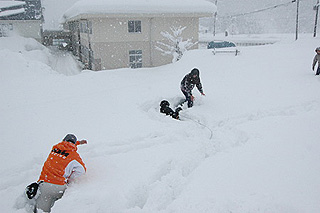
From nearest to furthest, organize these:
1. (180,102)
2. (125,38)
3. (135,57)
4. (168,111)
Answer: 1. (168,111)
2. (180,102)
3. (125,38)
4. (135,57)

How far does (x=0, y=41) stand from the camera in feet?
63.1

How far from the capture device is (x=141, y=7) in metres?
15.5

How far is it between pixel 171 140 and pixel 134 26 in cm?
1303

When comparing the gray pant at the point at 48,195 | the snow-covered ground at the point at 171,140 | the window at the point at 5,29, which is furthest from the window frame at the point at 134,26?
the gray pant at the point at 48,195

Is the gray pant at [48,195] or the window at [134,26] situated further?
the window at [134,26]

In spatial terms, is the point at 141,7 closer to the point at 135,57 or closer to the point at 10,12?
the point at 135,57

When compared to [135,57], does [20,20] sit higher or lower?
higher

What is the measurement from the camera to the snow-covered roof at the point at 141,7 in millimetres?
14539

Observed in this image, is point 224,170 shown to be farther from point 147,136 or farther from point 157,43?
point 157,43

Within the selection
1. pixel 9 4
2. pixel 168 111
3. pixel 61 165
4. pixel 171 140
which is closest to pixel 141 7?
pixel 168 111

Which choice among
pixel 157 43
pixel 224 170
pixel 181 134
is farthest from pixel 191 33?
pixel 224 170

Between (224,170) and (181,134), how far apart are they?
184cm

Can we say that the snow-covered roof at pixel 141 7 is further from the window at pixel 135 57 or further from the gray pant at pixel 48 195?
the gray pant at pixel 48 195

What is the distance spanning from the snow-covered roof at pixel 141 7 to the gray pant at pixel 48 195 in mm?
13311
